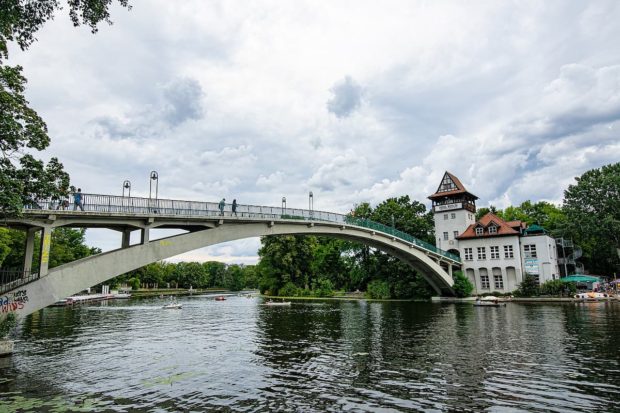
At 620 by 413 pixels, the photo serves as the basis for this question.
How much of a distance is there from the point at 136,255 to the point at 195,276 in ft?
388

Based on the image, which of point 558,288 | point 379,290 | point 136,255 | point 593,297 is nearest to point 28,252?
point 136,255

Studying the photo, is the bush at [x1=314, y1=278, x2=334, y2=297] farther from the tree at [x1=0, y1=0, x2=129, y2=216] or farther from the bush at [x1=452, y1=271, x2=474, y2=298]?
the tree at [x1=0, y1=0, x2=129, y2=216]

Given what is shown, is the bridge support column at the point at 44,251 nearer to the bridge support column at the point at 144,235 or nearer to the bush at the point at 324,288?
the bridge support column at the point at 144,235

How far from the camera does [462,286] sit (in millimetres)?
57000

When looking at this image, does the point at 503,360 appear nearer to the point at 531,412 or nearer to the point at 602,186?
the point at 531,412

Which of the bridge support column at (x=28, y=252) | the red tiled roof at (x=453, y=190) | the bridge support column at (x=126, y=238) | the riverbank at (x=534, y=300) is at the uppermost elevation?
the red tiled roof at (x=453, y=190)

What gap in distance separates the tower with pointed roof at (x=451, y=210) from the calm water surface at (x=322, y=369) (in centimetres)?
3646

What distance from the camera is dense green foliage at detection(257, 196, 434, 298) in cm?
6344

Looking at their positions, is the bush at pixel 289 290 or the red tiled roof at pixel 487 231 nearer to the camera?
the red tiled roof at pixel 487 231

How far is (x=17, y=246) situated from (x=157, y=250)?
3875 centimetres

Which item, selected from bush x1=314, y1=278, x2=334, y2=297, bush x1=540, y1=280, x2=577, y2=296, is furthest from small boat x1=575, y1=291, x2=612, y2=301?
bush x1=314, y1=278, x2=334, y2=297

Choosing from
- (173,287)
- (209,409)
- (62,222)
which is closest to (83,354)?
(62,222)

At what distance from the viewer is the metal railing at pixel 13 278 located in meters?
20.7

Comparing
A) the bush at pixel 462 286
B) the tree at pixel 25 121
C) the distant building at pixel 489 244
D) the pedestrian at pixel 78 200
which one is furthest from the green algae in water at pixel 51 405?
the distant building at pixel 489 244
